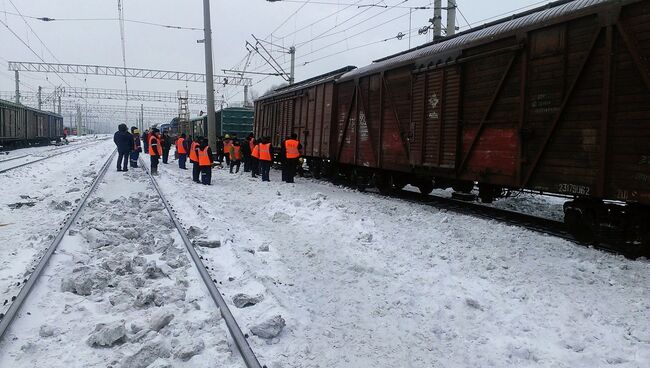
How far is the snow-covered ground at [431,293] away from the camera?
3531mm

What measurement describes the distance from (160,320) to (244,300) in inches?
31.7

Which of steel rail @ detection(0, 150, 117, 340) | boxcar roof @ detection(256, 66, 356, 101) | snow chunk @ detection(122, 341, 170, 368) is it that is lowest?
snow chunk @ detection(122, 341, 170, 368)

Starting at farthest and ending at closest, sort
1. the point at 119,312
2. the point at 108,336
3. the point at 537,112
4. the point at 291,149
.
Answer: the point at 291,149, the point at 537,112, the point at 119,312, the point at 108,336

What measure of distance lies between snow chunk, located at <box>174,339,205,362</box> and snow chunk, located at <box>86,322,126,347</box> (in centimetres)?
47

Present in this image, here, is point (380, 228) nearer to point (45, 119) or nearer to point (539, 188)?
point (539, 188)

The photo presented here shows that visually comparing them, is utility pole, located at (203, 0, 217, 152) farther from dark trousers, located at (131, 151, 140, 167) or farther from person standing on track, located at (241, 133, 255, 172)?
dark trousers, located at (131, 151, 140, 167)

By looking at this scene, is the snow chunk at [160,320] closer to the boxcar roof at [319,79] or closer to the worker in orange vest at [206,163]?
the worker in orange vest at [206,163]

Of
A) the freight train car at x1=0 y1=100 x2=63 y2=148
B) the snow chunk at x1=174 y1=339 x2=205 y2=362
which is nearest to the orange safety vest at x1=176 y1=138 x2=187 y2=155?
the freight train car at x1=0 y1=100 x2=63 y2=148

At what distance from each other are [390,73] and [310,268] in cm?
698

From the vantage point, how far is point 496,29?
791 cm

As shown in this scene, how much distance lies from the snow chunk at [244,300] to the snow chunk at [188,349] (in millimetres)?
814

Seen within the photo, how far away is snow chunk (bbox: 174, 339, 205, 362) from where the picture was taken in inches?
128

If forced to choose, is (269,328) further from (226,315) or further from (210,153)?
(210,153)

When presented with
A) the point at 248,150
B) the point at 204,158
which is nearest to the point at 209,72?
the point at 248,150
